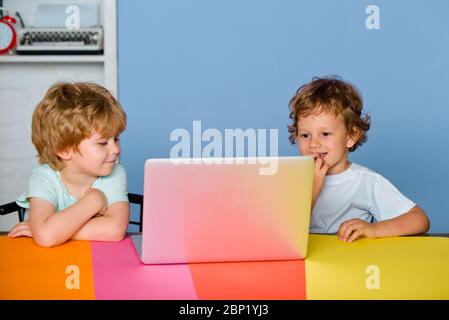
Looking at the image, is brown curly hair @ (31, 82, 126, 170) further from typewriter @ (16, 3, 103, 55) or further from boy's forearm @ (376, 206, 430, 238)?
typewriter @ (16, 3, 103, 55)

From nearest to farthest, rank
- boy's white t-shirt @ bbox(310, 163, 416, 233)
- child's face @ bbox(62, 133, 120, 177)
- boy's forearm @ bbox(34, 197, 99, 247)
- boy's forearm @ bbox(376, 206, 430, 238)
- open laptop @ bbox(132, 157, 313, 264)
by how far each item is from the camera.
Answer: open laptop @ bbox(132, 157, 313, 264) < boy's forearm @ bbox(34, 197, 99, 247) < boy's forearm @ bbox(376, 206, 430, 238) < child's face @ bbox(62, 133, 120, 177) < boy's white t-shirt @ bbox(310, 163, 416, 233)

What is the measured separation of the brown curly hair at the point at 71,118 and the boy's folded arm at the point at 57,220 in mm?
171

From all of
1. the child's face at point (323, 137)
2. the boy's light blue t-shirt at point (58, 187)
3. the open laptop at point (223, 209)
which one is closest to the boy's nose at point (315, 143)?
the child's face at point (323, 137)

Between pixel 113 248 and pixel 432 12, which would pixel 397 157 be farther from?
pixel 113 248

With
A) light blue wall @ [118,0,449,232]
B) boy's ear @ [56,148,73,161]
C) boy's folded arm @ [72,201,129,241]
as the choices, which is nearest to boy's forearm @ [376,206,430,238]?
boy's folded arm @ [72,201,129,241]

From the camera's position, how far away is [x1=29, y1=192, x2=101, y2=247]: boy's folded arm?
1.25m

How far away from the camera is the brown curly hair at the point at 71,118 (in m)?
1.49

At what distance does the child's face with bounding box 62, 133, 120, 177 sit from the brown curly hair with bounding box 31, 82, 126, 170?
1cm

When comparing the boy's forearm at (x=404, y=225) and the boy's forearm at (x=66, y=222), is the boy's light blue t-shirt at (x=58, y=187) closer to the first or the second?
the boy's forearm at (x=66, y=222)

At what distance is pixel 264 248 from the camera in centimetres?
111

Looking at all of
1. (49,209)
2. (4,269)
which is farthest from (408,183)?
(4,269)

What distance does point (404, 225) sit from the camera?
4.63 feet

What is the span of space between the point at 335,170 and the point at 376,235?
0.44 m

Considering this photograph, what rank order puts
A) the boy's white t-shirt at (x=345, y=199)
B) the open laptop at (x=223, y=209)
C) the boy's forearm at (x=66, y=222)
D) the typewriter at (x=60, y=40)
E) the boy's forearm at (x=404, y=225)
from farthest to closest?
the typewriter at (x=60, y=40) < the boy's white t-shirt at (x=345, y=199) < the boy's forearm at (x=404, y=225) < the boy's forearm at (x=66, y=222) < the open laptop at (x=223, y=209)
